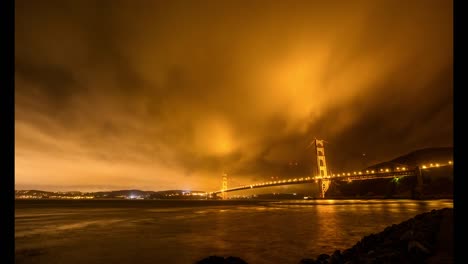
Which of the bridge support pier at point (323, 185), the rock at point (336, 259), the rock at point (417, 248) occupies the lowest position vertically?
the bridge support pier at point (323, 185)

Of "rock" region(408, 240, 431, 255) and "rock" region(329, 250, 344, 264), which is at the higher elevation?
"rock" region(408, 240, 431, 255)

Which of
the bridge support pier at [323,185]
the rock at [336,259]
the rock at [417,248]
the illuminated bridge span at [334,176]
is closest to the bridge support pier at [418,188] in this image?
the illuminated bridge span at [334,176]

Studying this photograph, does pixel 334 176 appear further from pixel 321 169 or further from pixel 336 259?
pixel 336 259

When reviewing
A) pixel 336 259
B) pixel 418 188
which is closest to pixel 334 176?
pixel 418 188

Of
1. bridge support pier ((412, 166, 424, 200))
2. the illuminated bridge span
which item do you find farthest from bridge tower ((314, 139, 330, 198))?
bridge support pier ((412, 166, 424, 200))

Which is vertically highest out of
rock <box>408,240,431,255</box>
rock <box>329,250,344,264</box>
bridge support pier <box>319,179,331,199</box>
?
rock <box>408,240,431,255</box>

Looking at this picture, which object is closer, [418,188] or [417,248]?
[417,248]

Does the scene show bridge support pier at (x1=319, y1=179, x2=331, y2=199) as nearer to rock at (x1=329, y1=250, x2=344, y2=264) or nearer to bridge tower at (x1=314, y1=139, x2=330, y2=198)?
bridge tower at (x1=314, y1=139, x2=330, y2=198)

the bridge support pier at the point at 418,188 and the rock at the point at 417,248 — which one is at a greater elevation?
the rock at the point at 417,248

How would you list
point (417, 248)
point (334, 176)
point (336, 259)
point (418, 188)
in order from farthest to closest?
point (334, 176), point (418, 188), point (336, 259), point (417, 248)

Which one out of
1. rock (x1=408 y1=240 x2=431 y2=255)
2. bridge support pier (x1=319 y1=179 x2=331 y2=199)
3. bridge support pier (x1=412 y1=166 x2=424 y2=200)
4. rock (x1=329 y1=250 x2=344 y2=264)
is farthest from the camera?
bridge support pier (x1=319 y1=179 x2=331 y2=199)

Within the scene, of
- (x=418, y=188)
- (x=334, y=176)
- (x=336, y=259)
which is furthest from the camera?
(x=334, y=176)

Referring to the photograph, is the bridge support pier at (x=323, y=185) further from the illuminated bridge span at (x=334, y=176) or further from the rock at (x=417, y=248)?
the rock at (x=417, y=248)
